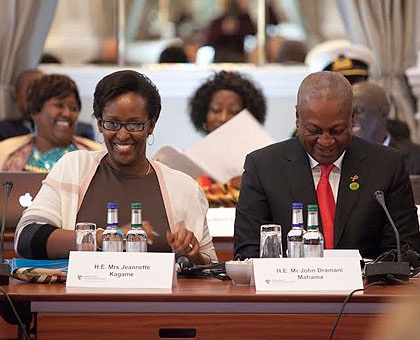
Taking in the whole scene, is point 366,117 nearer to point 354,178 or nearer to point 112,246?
point 354,178

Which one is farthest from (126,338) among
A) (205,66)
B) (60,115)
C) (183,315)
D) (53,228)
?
(205,66)

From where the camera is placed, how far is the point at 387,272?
2723 mm

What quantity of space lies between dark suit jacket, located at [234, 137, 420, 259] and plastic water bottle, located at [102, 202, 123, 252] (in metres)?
0.58

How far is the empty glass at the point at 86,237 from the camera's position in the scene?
296 cm

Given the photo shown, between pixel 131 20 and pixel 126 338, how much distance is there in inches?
231

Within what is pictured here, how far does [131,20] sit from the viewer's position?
815 cm

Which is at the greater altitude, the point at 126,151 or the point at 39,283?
the point at 126,151

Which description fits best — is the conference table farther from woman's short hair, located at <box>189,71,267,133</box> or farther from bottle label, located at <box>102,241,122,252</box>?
woman's short hair, located at <box>189,71,267,133</box>

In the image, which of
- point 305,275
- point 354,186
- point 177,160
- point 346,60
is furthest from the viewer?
point 346,60

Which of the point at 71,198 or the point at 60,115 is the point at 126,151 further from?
the point at 60,115

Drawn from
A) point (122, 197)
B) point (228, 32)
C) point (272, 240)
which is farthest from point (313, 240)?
point (228, 32)

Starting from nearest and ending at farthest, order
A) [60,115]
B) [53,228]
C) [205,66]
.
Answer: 1. [53,228]
2. [60,115]
3. [205,66]

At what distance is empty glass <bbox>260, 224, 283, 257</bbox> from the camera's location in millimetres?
2926

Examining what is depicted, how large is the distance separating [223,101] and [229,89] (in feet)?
0.35
